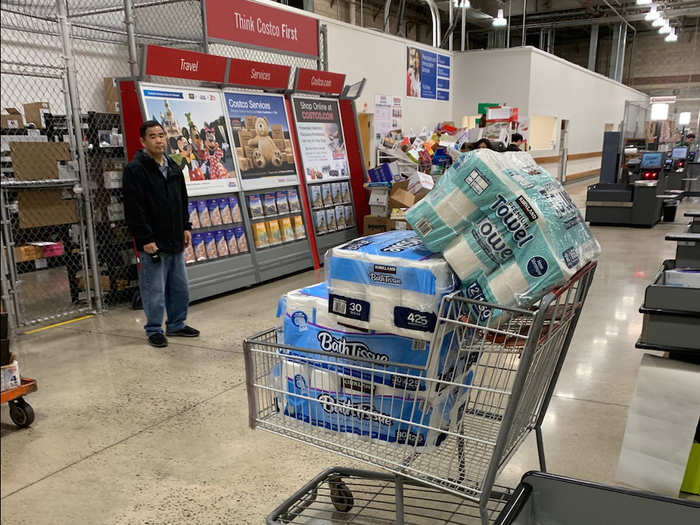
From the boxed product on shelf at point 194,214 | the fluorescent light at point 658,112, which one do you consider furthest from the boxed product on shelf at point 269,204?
the fluorescent light at point 658,112

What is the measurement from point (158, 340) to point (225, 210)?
2.00m

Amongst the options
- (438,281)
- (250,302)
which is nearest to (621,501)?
(438,281)

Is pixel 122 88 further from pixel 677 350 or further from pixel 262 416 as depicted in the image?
pixel 677 350

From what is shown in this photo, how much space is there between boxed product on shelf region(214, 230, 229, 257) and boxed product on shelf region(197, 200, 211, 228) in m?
0.16

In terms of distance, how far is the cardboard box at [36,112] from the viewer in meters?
6.30

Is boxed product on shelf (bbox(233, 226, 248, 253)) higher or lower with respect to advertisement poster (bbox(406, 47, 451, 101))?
lower

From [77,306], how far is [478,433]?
4.94m

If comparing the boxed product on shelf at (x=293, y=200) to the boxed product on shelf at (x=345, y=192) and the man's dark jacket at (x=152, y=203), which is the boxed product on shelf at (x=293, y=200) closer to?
the boxed product on shelf at (x=345, y=192)

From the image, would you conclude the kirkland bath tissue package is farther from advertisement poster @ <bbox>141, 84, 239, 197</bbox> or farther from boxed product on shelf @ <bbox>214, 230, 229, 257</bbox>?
boxed product on shelf @ <bbox>214, 230, 229, 257</bbox>

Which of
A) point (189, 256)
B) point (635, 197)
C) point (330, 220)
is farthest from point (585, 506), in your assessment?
point (635, 197)

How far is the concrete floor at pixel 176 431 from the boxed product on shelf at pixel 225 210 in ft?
4.40

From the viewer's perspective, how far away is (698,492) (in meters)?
2.01

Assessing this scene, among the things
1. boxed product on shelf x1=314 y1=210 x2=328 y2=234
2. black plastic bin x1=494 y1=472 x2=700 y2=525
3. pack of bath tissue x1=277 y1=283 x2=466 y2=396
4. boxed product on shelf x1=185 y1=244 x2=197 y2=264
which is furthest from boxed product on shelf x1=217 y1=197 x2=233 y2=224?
black plastic bin x1=494 y1=472 x2=700 y2=525

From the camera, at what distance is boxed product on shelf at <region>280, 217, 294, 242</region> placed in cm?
697
